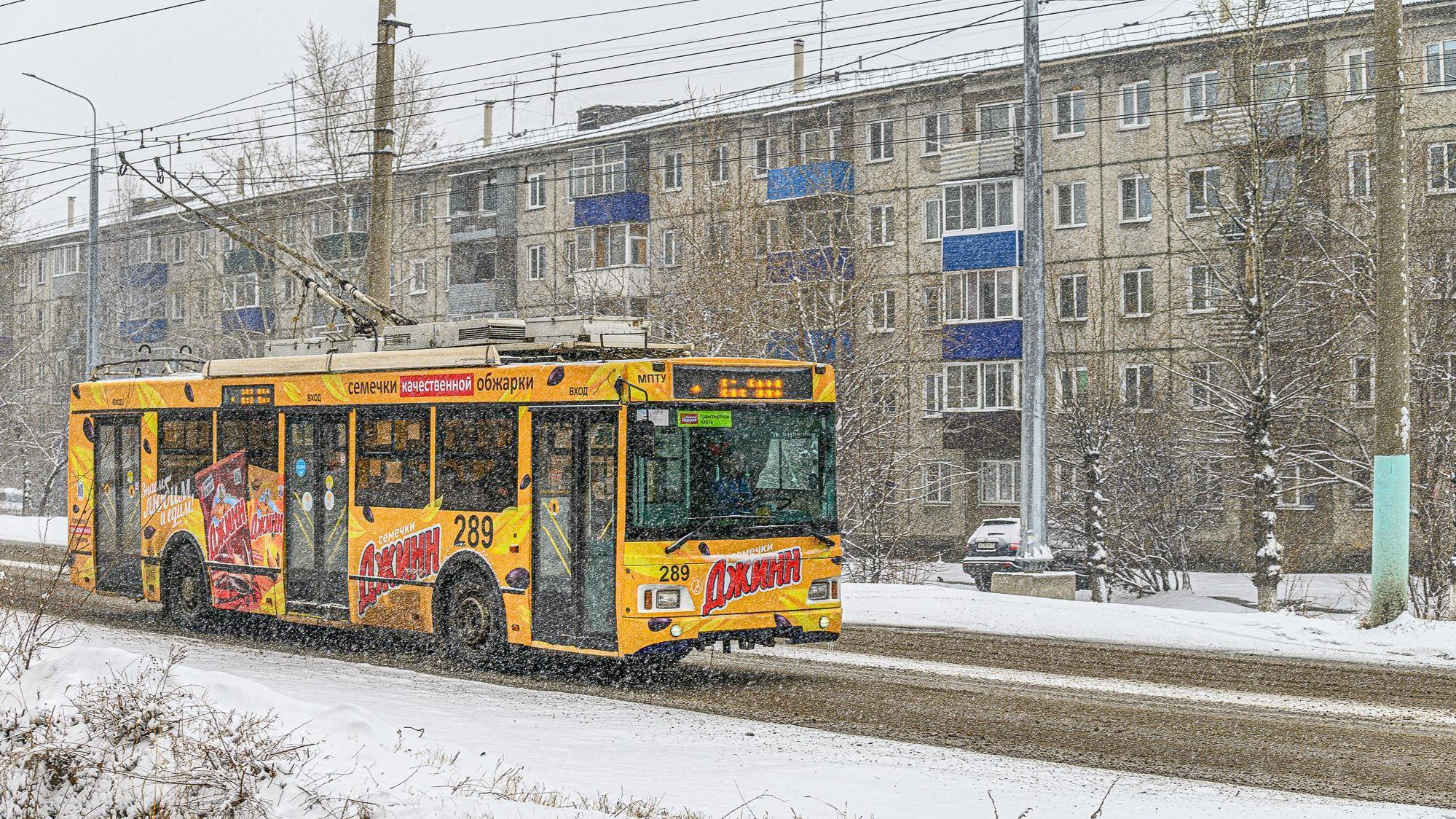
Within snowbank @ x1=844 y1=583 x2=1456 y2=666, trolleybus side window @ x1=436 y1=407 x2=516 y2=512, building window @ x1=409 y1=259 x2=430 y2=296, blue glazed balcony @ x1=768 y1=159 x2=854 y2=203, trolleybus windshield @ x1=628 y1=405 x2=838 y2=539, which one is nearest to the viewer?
trolleybus windshield @ x1=628 y1=405 x2=838 y2=539


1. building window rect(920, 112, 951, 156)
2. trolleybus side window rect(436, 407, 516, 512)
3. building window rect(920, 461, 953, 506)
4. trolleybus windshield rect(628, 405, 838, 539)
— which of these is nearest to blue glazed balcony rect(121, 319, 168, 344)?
building window rect(920, 112, 951, 156)

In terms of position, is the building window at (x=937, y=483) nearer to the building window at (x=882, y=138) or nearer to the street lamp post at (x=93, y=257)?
the building window at (x=882, y=138)

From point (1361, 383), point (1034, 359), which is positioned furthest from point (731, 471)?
point (1361, 383)

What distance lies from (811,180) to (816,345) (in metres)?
7.14

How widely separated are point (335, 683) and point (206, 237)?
196ft

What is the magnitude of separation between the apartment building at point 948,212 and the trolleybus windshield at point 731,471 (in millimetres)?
18064

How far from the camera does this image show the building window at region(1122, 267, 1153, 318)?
154ft

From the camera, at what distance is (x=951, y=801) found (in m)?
8.23

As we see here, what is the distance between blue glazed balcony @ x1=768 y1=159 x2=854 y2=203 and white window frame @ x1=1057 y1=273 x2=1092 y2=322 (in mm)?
7011

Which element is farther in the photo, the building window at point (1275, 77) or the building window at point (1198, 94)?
the building window at point (1198, 94)

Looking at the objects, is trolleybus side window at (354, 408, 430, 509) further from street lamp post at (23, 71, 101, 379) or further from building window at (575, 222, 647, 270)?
building window at (575, 222, 647, 270)

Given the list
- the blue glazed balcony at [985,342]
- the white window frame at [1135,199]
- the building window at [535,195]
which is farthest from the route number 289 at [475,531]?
the building window at [535,195]

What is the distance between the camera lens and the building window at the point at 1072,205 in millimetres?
48375

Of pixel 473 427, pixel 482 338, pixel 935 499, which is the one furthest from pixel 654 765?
pixel 935 499
